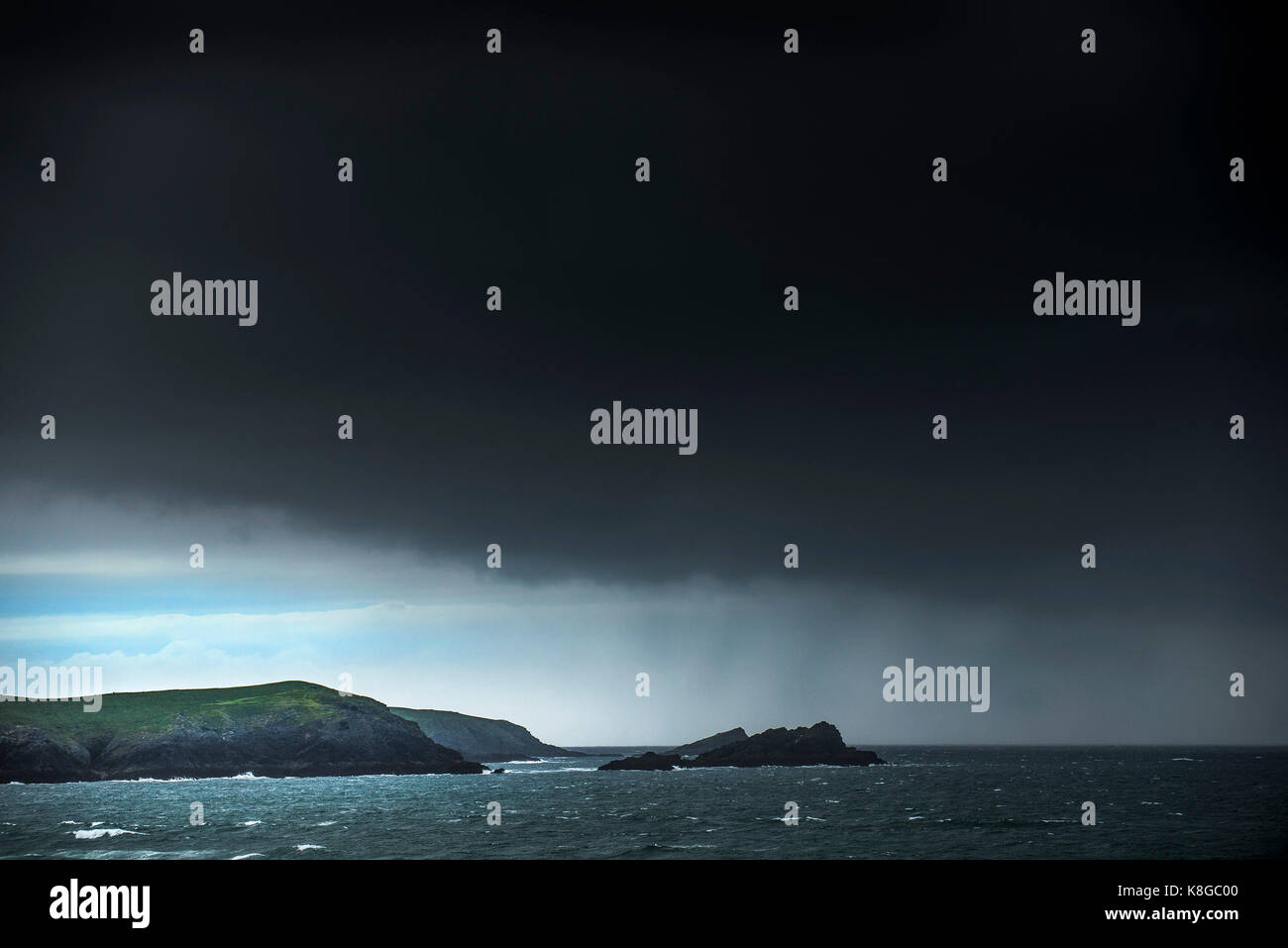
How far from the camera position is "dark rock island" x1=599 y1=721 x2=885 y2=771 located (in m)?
122

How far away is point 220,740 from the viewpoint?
350 ft

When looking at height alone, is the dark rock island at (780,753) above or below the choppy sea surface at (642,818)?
below

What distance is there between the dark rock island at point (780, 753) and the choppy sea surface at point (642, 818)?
22.7 metres

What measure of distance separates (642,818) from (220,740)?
6735 cm

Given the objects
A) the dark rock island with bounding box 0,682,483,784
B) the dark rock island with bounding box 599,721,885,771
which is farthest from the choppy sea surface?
the dark rock island with bounding box 599,721,885,771

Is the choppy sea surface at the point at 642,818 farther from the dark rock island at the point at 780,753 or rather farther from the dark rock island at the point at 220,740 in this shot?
the dark rock island at the point at 780,753

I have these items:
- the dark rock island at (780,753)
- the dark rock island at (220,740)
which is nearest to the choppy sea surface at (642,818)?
the dark rock island at (220,740)

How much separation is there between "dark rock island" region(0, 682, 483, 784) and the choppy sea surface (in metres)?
5.84

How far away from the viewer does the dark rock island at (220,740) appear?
98.8 meters

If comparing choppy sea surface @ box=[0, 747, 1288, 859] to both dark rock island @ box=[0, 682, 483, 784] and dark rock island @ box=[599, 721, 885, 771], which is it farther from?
dark rock island @ box=[599, 721, 885, 771]

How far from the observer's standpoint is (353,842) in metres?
50.3
